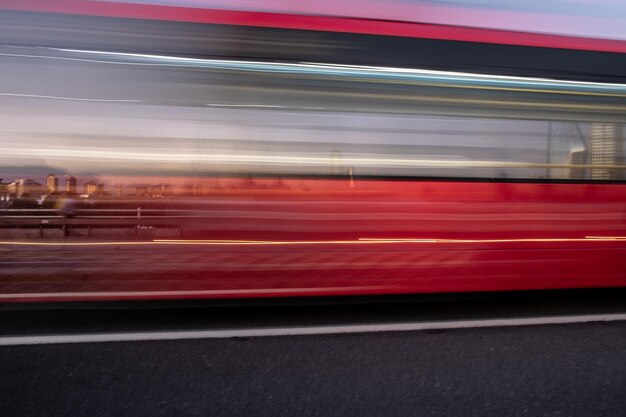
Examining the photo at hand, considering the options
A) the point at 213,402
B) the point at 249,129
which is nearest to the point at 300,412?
the point at 213,402

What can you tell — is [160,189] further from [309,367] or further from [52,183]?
[309,367]

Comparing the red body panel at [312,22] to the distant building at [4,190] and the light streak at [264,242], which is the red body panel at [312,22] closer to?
the distant building at [4,190]

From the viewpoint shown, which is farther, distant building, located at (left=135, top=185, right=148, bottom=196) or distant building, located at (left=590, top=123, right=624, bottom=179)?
distant building, located at (left=590, top=123, right=624, bottom=179)

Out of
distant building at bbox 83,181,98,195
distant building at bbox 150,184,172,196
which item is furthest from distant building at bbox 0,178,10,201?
distant building at bbox 150,184,172,196

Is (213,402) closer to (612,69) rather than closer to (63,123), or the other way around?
(63,123)

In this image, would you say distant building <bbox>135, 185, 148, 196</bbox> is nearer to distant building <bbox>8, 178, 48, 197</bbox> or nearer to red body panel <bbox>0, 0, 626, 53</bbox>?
distant building <bbox>8, 178, 48, 197</bbox>

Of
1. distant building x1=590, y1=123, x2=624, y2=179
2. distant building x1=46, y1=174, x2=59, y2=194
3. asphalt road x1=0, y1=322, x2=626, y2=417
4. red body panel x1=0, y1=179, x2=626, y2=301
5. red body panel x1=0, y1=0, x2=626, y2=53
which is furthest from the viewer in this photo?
distant building x1=590, y1=123, x2=624, y2=179

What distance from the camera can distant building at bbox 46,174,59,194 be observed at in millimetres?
3818

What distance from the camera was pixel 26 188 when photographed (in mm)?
3809

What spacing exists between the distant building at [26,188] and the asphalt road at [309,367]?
38.8 inches

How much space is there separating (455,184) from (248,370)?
226cm

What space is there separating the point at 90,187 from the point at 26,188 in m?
0.47

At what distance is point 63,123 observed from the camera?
3.79 meters

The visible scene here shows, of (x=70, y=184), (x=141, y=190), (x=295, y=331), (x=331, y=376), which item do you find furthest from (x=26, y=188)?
(x=331, y=376)
